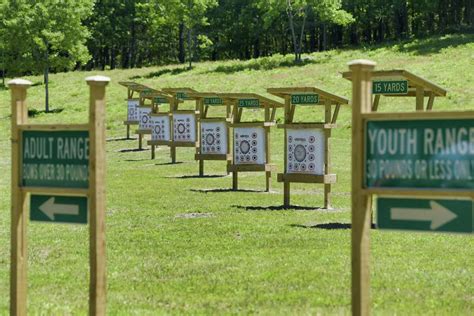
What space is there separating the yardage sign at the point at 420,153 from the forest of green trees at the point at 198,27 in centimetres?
5299

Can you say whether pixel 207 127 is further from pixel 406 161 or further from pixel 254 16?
pixel 254 16

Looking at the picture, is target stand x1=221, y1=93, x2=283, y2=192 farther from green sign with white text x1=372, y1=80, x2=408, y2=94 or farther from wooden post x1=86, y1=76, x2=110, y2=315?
wooden post x1=86, y1=76, x2=110, y2=315

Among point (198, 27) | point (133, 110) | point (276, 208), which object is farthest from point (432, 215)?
point (198, 27)

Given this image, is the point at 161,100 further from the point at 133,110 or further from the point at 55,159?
the point at 55,159

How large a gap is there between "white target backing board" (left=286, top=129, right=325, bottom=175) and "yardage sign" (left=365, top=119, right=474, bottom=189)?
12125 millimetres

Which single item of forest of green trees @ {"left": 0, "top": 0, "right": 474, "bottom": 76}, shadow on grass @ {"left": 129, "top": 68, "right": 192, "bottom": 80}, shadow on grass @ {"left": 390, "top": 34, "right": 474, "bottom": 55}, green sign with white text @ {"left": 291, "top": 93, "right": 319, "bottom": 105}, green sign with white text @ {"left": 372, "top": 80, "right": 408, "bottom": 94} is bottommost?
green sign with white text @ {"left": 291, "top": 93, "right": 319, "bottom": 105}

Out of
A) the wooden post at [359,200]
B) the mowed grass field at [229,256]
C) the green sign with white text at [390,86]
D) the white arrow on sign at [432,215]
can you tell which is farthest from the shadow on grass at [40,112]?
the white arrow on sign at [432,215]

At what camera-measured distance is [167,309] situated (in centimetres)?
916

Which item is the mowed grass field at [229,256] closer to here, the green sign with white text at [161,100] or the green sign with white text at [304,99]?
the green sign with white text at [304,99]

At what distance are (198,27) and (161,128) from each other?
181 feet

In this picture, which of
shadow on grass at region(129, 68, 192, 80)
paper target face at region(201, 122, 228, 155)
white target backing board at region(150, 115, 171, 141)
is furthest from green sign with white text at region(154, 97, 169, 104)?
shadow on grass at region(129, 68, 192, 80)

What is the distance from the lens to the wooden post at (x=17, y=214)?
24.8 feet

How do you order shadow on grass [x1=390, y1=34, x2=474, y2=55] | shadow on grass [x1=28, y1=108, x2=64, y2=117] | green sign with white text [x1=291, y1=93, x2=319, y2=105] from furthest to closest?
shadow on grass [x1=390, y1=34, x2=474, y2=55]
shadow on grass [x1=28, y1=108, x2=64, y2=117]
green sign with white text [x1=291, y1=93, x2=319, y2=105]

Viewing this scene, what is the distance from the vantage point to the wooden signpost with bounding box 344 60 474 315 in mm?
5945
